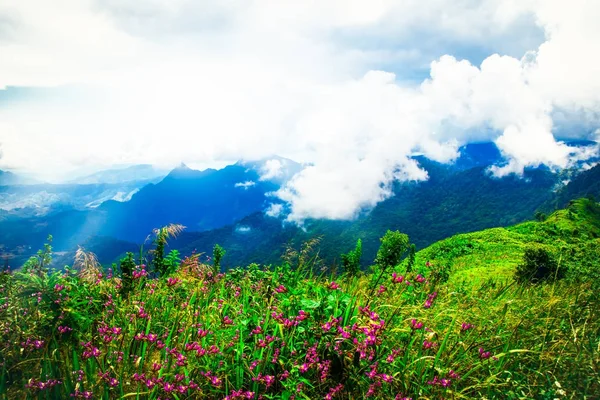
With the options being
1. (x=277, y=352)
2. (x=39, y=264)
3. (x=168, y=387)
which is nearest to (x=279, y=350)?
(x=277, y=352)

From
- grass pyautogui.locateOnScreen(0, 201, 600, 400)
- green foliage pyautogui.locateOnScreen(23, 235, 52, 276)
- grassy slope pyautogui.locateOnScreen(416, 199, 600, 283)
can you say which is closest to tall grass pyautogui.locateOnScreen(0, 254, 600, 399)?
grass pyautogui.locateOnScreen(0, 201, 600, 400)

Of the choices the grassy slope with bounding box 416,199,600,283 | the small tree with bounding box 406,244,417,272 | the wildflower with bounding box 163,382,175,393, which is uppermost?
the wildflower with bounding box 163,382,175,393

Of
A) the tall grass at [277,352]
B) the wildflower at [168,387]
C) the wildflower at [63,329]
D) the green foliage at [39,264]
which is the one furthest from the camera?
the green foliage at [39,264]

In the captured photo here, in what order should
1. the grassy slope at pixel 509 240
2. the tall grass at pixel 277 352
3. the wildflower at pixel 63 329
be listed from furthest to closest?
the grassy slope at pixel 509 240
the wildflower at pixel 63 329
the tall grass at pixel 277 352

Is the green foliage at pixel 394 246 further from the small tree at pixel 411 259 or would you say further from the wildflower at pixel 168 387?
the wildflower at pixel 168 387

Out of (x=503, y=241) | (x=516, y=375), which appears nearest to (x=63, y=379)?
(x=516, y=375)

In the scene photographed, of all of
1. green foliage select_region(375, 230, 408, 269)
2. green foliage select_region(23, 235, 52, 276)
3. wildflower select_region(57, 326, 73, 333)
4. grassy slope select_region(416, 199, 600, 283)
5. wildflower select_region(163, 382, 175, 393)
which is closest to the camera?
wildflower select_region(163, 382, 175, 393)

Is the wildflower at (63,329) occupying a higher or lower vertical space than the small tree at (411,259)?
higher

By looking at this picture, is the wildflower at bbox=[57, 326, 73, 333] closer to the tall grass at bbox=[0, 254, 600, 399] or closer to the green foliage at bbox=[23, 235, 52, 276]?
the tall grass at bbox=[0, 254, 600, 399]

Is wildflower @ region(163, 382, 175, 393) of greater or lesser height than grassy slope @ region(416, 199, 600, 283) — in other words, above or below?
above

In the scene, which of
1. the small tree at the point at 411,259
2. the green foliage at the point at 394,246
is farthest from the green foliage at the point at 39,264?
the green foliage at the point at 394,246

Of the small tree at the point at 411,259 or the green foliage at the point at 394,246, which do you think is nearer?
the small tree at the point at 411,259

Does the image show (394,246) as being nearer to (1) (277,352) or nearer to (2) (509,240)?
(2) (509,240)

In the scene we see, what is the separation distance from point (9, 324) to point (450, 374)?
4.00 m
